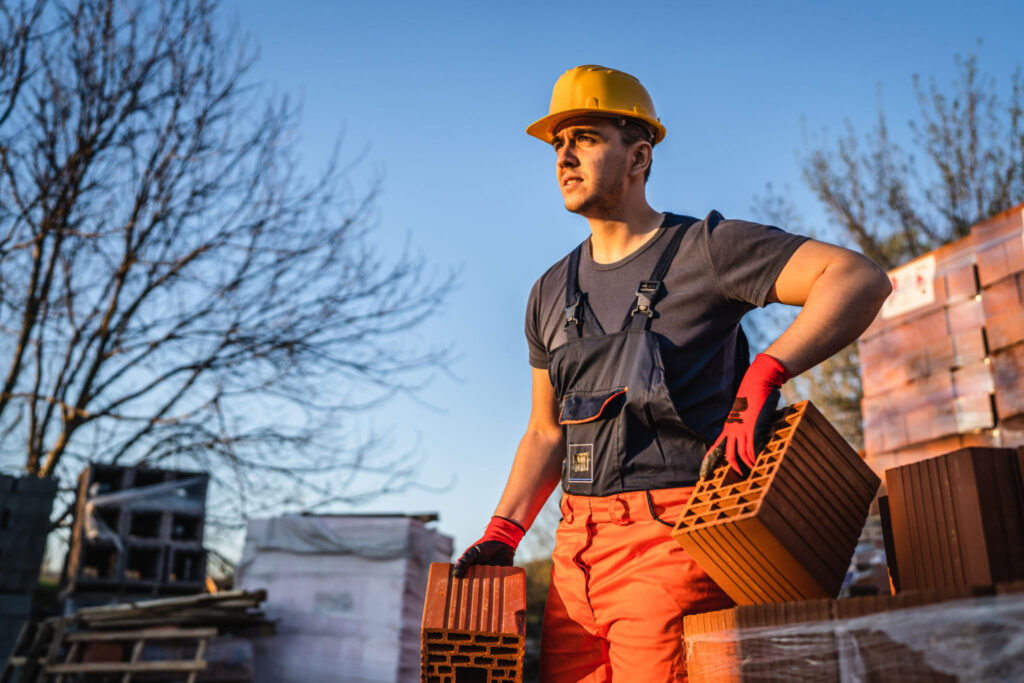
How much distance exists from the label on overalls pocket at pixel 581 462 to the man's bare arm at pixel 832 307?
0.62 meters

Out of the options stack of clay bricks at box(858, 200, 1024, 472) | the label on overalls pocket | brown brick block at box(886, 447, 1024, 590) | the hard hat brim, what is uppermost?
stack of clay bricks at box(858, 200, 1024, 472)

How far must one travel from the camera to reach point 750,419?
6.90 ft

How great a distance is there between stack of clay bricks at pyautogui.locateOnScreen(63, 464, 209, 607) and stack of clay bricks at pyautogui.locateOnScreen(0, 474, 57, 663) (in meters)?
0.37

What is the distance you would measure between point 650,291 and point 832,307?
1.84ft

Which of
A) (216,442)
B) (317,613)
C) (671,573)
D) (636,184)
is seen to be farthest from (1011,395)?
(216,442)

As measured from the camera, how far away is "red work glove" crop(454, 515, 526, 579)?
8.46ft

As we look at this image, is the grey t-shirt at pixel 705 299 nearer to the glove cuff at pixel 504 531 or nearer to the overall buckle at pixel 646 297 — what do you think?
the overall buckle at pixel 646 297

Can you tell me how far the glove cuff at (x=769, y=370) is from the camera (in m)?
2.14

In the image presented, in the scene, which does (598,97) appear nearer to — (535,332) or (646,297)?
(646,297)

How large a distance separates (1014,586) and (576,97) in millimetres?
1842

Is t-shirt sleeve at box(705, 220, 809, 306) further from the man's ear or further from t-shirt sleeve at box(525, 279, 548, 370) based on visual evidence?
t-shirt sleeve at box(525, 279, 548, 370)

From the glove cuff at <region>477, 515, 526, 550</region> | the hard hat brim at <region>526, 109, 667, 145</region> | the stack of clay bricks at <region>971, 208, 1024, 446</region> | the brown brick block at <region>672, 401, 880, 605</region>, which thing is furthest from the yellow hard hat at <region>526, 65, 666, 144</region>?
the stack of clay bricks at <region>971, 208, 1024, 446</region>

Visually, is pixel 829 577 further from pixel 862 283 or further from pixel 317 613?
pixel 317 613

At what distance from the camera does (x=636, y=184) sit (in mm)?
2861
